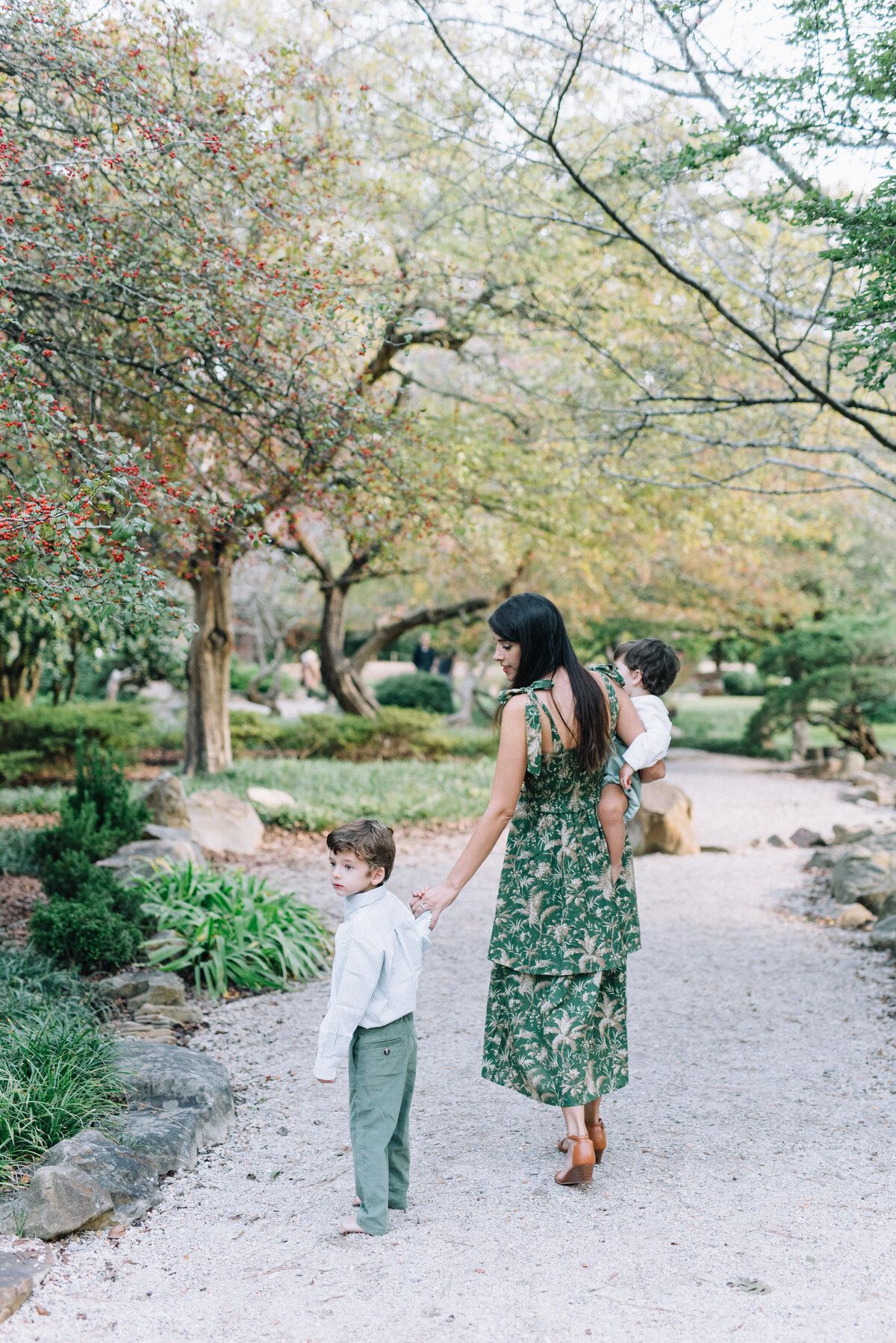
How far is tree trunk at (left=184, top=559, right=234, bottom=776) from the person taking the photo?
1007cm

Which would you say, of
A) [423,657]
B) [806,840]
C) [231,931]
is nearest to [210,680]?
[231,931]

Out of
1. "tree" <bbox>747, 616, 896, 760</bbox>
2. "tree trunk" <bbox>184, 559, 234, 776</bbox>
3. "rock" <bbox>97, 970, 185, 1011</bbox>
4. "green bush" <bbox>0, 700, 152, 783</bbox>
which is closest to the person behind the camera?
"rock" <bbox>97, 970, 185, 1011</bbox>

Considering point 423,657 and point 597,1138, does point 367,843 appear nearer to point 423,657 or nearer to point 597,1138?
point 597,1138

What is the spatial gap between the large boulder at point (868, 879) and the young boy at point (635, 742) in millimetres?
3824

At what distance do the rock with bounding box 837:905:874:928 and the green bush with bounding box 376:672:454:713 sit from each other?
42.0 ft

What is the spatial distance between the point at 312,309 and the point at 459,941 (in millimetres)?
3577

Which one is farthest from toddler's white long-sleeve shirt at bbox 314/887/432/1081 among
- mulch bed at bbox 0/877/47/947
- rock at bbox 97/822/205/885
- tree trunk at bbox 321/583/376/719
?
tree trunk at bbox 321/583/376/719

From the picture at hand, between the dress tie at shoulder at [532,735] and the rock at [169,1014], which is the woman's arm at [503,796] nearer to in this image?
the dress tie at shoulder at [532,735]

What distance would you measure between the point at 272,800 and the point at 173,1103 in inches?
231

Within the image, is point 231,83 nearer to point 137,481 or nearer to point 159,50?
point 159,50

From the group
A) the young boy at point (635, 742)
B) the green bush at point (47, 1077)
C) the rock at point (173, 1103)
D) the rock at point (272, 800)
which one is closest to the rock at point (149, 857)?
the green bush at point (47, 1077)

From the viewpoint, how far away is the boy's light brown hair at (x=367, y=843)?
8.49 ft

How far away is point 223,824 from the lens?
26.3 feet

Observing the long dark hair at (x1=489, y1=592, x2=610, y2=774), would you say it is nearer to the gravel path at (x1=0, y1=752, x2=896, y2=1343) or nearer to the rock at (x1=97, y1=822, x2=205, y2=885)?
the gravel path at (x1=0, y1=752, x2=896, y2=1343)
